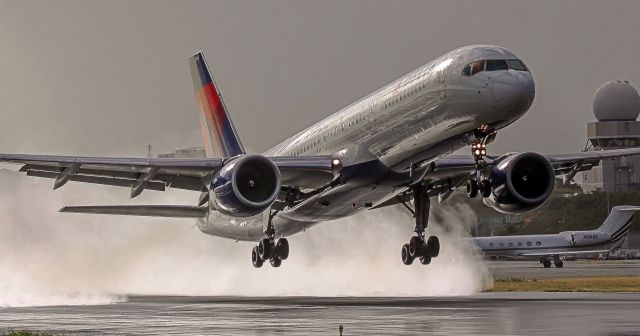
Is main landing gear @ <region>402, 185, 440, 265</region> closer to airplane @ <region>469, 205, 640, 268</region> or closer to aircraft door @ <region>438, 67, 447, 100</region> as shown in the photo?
aircraft door @ <region>438, 67, 447, 100</region>

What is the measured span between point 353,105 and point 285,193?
535cm

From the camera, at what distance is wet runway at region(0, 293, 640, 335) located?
3369 cm

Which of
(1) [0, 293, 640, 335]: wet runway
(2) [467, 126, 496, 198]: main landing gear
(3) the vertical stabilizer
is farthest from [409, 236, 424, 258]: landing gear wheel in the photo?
(3) the vertical stabilizer

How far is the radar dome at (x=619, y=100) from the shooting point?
560ft

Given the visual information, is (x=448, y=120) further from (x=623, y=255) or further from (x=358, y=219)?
(x=623, y=255)

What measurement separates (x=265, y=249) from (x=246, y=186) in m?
8.14

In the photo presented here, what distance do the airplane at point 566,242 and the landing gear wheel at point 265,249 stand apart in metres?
63.2

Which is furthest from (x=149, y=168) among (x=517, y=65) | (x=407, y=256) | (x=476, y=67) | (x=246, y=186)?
(x=517, y=65)

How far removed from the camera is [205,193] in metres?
54.6

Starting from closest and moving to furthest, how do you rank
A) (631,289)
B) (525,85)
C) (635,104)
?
(525,85), (631,289), (635,104)

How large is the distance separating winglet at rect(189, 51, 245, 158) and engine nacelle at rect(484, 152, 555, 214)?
631 inches

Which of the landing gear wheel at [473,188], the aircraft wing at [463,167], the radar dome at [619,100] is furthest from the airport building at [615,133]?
the landing gear wheel at [473,188]

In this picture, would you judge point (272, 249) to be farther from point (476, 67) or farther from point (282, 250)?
point (476, 67)

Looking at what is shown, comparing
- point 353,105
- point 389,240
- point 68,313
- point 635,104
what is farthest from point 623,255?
point 68,313
